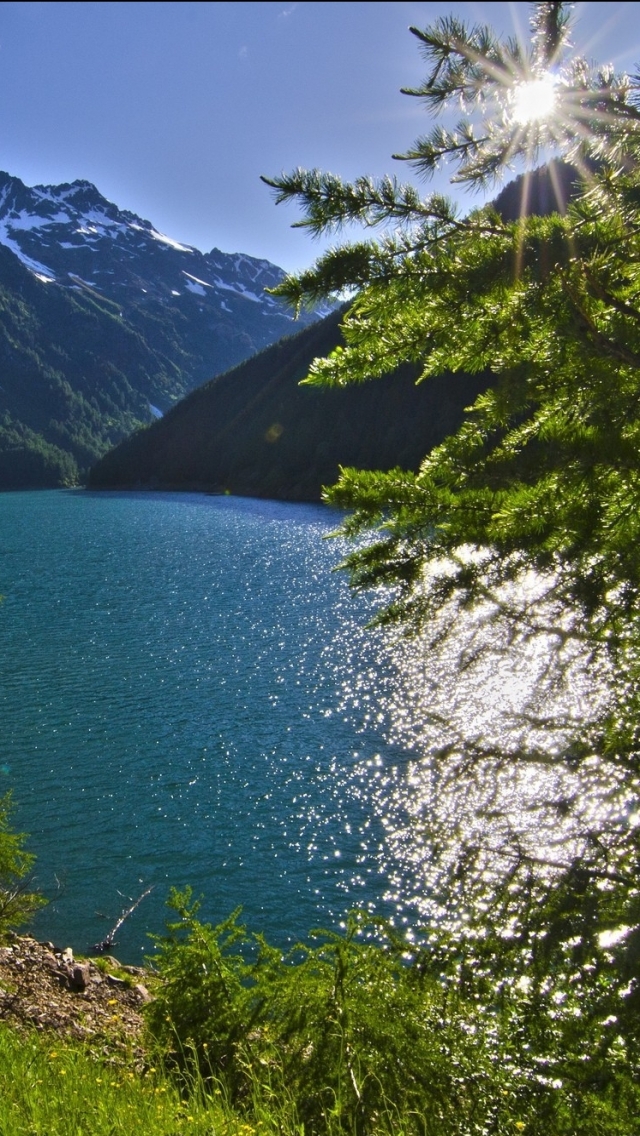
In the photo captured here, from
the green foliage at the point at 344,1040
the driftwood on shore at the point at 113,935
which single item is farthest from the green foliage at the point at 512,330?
the driftwood on shore at the point at 113,935

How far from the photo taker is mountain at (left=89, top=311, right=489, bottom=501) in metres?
126

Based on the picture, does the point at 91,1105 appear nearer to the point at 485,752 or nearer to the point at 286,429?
the point at 485,752

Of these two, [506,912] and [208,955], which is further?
[208,955]

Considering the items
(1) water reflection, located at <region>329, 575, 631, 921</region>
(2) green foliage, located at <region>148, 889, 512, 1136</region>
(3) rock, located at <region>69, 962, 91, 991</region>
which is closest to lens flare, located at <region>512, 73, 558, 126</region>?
(1) water reflection, located at <region>329, 575, 631, 921</region>

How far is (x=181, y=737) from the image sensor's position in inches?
926

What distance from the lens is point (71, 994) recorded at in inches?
425

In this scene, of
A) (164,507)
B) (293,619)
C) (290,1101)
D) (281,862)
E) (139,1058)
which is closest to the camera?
(290,1101)

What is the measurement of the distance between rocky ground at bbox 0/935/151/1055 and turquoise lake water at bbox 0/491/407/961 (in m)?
1.62

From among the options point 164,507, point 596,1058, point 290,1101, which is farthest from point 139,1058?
point 164,507

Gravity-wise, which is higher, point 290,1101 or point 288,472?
point 288,472

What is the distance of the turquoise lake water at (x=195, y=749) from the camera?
15.6 metres

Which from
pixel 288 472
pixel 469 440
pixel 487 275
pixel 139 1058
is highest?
pixel 288 472

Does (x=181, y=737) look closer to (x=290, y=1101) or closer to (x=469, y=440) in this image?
(x=290, y=1101)

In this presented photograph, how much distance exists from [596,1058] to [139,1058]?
586 cm
